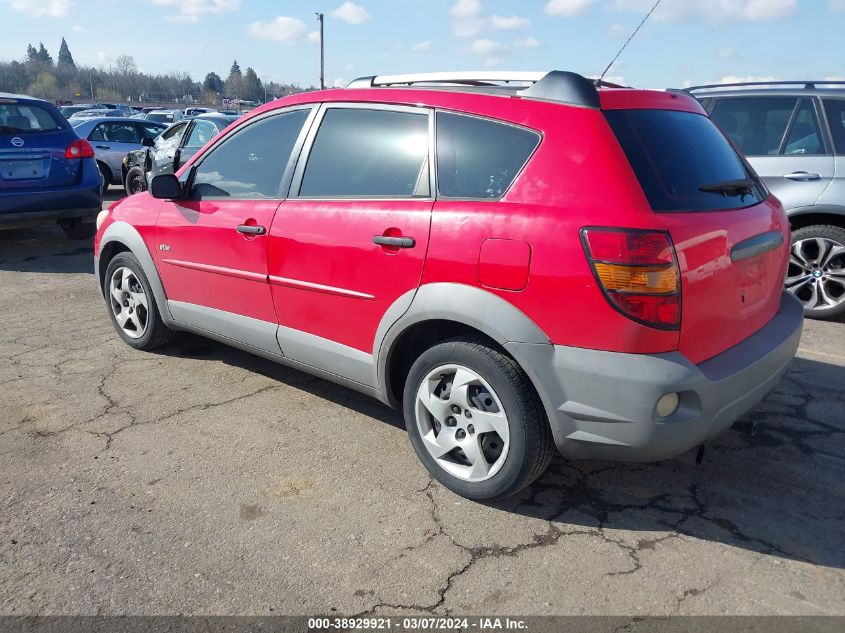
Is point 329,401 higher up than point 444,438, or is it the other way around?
point 444,438

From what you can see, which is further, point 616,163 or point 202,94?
point 202,94

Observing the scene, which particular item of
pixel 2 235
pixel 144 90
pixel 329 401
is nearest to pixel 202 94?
pixel 144 90

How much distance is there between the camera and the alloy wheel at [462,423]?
9.50 ft

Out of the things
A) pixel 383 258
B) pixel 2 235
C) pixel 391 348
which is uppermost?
pixel 383 258

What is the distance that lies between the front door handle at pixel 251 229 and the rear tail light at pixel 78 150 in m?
5.64

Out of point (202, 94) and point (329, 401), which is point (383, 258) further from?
point (202, 94)

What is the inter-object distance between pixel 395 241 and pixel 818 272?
14.2 feet

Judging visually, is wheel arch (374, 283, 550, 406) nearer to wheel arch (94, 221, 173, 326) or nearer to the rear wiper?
the rear wiper

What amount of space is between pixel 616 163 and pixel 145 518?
2.42 metres

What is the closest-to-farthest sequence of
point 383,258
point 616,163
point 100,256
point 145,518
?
point 616,163, point 145,518, point 383,258, point 100,256

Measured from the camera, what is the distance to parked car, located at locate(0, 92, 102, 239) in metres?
7.70

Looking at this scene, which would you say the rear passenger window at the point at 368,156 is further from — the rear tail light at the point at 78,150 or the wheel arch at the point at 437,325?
the rear tail light at the point at 78,150

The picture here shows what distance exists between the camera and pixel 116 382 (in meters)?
4.38

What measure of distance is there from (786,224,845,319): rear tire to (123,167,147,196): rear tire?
11.0 metres
